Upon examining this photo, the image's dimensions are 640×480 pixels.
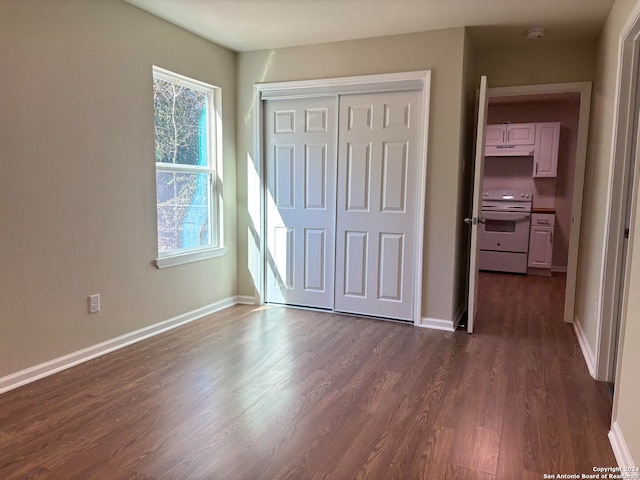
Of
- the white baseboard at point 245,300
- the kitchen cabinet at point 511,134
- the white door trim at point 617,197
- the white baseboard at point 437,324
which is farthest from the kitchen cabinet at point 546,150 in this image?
the white baseboard at point 245,300

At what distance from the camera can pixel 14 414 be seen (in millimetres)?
2291

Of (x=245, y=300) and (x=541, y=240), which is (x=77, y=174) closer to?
(x=245, y=300)

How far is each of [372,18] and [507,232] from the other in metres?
4.10

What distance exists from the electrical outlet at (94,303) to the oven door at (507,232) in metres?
4.91

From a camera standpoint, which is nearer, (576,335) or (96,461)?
(96,461)

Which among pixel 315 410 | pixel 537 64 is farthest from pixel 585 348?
pixel 537 64

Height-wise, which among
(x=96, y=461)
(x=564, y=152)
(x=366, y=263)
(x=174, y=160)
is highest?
(x=564, y=152)

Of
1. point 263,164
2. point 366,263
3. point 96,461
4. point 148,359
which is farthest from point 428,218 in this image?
point 96,461

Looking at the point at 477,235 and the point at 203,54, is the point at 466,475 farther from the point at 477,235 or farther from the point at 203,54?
the point at 203,54

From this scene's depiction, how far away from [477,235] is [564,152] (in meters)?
3.75

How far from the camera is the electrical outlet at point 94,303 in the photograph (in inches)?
119

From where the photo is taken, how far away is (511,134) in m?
6.39

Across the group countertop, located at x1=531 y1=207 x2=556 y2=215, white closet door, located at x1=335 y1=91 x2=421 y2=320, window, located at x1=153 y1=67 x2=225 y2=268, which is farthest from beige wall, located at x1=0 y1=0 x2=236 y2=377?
countertop, located at x1=531 y1=207 x2=556 y2=215

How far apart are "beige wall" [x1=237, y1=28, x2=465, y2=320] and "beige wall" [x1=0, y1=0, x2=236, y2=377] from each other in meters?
1.16
